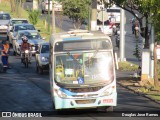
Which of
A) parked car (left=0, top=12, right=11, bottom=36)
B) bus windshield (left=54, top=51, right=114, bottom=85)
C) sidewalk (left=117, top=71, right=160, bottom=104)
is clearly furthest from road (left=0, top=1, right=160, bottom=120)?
parked car (left=0, top=12, right=11, bottom=36)

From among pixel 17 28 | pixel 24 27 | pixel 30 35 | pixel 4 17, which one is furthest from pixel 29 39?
pixel 4 17

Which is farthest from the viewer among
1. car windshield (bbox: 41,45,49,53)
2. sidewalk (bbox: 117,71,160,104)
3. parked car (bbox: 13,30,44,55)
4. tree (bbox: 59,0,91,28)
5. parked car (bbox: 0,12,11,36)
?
parked car (bbox: 0,12,11,36)

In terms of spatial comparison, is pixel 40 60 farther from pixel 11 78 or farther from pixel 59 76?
pixel 59 76

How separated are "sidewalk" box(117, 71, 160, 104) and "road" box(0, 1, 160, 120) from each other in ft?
0.92

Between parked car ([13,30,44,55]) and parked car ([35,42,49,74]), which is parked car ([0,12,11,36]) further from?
parked car ([35,42,49,74])

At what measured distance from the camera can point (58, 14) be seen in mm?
67812

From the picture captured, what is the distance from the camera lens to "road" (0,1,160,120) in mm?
21227

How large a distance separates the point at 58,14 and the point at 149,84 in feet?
133

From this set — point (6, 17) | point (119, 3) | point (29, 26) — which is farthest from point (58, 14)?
point (119, 3)

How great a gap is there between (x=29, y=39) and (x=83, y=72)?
2325cm

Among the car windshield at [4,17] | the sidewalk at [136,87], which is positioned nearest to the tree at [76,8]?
the car windshield at [4,17]

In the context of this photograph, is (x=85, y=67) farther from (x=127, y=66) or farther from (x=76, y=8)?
(x=76, y=8)

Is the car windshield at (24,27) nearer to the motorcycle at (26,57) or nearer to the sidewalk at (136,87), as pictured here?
the motorcycle at (26,57)

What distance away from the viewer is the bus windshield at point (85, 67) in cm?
2039
